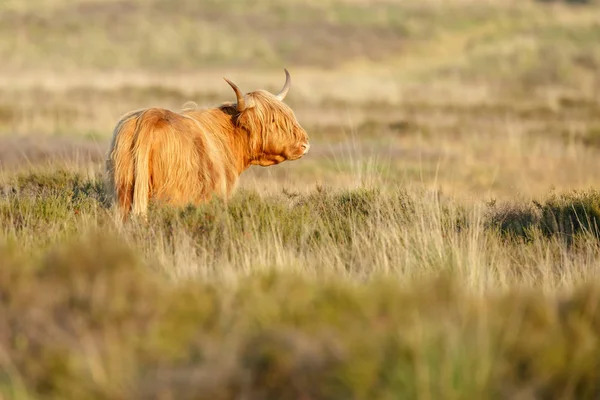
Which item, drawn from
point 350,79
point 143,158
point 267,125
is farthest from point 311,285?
point 350,79

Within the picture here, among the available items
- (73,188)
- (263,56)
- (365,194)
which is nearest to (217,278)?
(365,194)

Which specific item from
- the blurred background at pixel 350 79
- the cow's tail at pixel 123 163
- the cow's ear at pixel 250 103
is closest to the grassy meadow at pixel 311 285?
the cow's tail at pixel 123 163

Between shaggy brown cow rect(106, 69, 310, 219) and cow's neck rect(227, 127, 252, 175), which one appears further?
cow's neck rect(227, 127, 252, 175)

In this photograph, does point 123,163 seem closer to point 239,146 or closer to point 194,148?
point 194,148

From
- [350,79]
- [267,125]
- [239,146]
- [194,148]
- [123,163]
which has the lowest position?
[123,163]

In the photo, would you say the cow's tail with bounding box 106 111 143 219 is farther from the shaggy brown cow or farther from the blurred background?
the blurred background

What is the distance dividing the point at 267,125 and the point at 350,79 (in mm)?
31594

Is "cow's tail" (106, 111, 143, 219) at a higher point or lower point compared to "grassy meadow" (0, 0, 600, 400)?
higher

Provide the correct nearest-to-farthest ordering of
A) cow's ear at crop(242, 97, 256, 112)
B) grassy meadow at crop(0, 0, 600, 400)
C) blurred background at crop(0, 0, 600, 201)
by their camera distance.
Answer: grassy meadow at crop(0, 0, 600, 400), cow's ear at crop(242, 97, 256, 112), blurred background at crop(0, 0, 600, 201)

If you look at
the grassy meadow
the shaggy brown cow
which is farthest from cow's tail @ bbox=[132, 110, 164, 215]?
the grassy meadow

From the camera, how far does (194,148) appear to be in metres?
7.86

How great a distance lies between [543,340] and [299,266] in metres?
2.28

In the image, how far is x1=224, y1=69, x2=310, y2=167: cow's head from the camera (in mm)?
8680

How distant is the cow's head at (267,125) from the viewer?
342 inches
